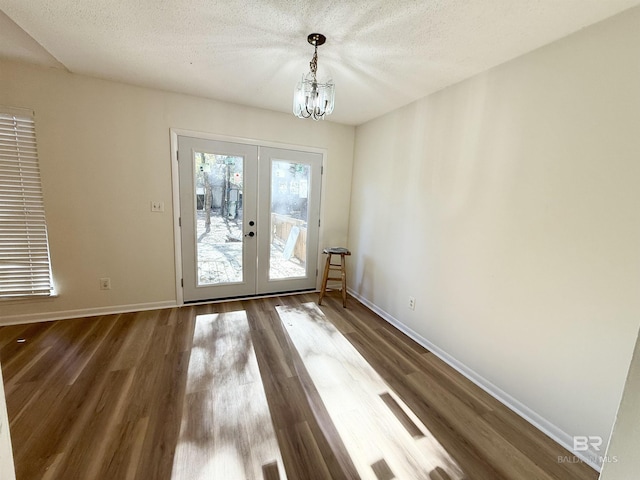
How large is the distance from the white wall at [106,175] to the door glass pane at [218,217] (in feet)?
0.97

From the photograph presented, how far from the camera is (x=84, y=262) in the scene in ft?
8.80

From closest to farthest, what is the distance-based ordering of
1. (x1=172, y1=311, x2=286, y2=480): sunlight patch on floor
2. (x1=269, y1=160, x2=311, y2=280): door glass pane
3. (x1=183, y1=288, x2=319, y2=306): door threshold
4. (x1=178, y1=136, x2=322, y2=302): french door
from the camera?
1. (x1=172, y1=311, x2=286, y2=480): sunlight patch on floor
2. (x1=178, y1=136, x2=322, y2=302): french door
3. (x1=183, y1=288, x2=319, y2=306): door threshold
4. (x1=269, y1=160, x2=311, y2=280): door glass pane

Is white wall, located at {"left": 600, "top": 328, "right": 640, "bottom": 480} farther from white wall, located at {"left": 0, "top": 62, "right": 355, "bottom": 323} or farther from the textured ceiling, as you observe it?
white wall, located at {"left": 0, "top": 62, "right": 355, "bottom": 323}

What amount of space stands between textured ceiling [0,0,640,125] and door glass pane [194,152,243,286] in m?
0.84

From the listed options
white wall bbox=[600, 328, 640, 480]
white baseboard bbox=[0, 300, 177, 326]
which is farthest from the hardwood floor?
white wall bbox=[600, 328, 640, 480]

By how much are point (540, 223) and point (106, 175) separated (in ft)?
12.2

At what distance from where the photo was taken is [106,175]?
8.69ft

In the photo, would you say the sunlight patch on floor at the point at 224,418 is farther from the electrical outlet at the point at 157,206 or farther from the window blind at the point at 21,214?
the window blind at the point at 21,214

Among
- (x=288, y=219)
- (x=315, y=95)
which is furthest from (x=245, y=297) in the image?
(x=315, y=95)

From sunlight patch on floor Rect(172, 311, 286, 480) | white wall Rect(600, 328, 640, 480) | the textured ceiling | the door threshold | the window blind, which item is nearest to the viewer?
white wall Rect(600, 328, 640, 480)

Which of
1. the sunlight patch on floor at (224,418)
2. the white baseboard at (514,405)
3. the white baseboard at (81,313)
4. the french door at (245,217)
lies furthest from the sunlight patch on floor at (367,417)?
the white baseboard at (81,313)

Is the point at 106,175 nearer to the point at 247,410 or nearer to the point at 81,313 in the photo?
the point at 81,313

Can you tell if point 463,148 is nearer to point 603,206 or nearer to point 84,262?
point 603,206

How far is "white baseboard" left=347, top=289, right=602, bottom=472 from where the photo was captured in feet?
4.85
